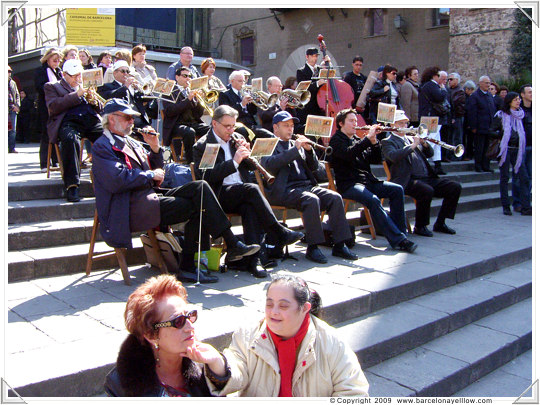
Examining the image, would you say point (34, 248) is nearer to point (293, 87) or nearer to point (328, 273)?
point (328, 273)

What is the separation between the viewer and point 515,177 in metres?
8.92

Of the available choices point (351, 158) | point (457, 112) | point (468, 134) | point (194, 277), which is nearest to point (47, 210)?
point (194, 277)

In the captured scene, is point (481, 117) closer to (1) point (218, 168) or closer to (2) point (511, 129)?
(2) point (511, 129)

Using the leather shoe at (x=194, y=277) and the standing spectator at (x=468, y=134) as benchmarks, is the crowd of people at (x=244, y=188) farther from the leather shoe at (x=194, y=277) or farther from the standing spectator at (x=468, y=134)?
the standing spectator at (x=468, y=134)

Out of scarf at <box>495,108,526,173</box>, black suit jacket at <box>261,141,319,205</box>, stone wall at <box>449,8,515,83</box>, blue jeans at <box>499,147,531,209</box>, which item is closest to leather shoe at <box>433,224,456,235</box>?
blue jeans at <box>499,147,531,209</box>

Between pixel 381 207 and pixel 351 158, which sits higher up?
pixel 351 158

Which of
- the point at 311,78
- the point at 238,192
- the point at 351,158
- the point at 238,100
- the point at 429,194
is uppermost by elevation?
the point at 311,78

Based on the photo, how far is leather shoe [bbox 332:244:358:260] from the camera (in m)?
5.71

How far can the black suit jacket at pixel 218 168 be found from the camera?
5070 millimetres

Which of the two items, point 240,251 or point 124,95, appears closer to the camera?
point 240,251

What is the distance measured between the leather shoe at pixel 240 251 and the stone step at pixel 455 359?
145 cm

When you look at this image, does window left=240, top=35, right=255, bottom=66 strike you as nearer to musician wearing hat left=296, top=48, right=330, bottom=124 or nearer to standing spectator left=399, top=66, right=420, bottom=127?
standing spectator left=399, top=66, right=420, bottom=127

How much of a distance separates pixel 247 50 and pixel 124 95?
15791 millimetres

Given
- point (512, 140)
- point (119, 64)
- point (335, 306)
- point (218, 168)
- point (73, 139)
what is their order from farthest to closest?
point (512, 140) → point (119, 64) → point (73, 139) → point (218, 168) → point (335, 306)
